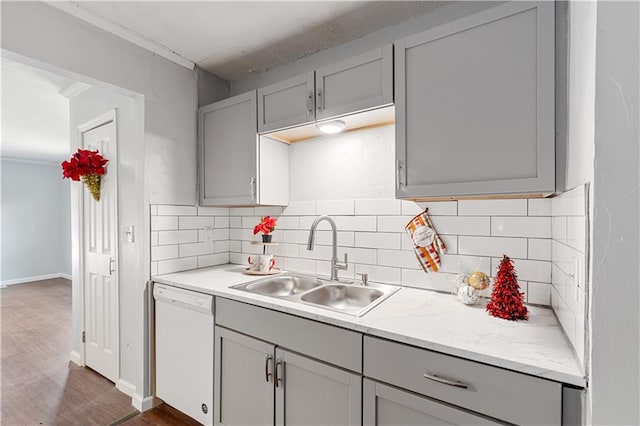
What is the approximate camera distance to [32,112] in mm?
3295

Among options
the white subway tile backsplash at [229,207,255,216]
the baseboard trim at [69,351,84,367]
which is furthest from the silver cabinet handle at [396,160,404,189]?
the baseboard trim at [69,351,84,367]

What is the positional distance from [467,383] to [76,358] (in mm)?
3220

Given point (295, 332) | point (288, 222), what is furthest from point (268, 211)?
point (295, 332)

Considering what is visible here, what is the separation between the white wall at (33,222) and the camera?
580cm

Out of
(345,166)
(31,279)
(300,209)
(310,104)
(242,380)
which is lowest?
(31,279)

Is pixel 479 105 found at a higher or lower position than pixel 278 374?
higher

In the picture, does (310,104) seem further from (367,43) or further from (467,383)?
(467,383)

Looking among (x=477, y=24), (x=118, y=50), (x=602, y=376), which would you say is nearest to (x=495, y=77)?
(x=477, y=24)

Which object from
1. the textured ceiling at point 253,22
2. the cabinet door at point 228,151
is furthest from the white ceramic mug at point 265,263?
the textured ceiling at point 253,22

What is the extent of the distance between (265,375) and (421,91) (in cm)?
156

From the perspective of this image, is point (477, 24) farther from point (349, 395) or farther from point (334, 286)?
point (349, 395)

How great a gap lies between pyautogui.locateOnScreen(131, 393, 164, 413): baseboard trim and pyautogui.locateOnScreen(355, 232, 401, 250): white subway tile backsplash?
173 cm

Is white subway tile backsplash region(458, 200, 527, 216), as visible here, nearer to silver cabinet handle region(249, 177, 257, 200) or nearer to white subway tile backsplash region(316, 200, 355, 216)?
white subway tile backsplash region(316, 200, 355, 216)

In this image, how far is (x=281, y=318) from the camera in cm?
143
